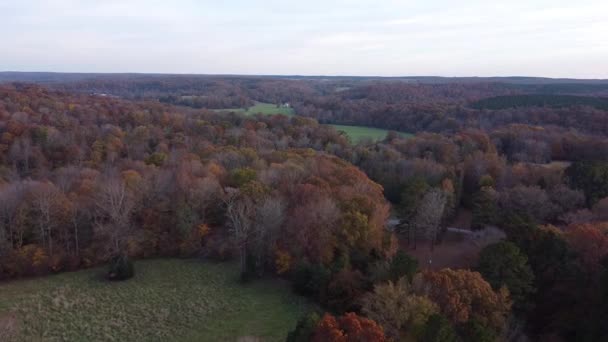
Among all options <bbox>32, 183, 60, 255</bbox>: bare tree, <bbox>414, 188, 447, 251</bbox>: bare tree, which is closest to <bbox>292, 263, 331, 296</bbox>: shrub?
<bbox>414, 188, 447, 251</bbox>: bare tree

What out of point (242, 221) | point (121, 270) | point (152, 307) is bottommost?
point (152, 307)

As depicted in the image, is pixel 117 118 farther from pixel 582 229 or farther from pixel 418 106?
pixel 582 229

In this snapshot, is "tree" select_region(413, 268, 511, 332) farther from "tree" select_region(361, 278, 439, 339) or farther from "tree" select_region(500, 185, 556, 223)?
"tree" select_region(500, 185, 556, 223)

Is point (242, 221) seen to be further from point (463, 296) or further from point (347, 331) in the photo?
point (347, 331)

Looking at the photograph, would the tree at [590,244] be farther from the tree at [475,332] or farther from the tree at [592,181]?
the tree at [592,181]

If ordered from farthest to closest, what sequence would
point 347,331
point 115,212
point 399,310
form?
1. point 115,212
2. point 399,310
3. point 347,331

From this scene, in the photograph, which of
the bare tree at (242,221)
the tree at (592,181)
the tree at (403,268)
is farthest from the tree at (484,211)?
the bare tree at (242,221)

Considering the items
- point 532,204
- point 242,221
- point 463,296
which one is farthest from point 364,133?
point 463,296
